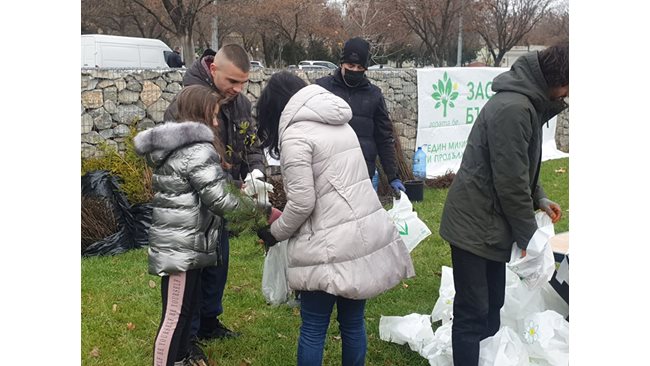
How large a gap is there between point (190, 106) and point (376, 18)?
2938 centimetres

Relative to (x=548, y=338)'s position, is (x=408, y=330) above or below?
below

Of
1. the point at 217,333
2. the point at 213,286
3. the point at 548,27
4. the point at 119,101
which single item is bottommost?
the point at 217,333

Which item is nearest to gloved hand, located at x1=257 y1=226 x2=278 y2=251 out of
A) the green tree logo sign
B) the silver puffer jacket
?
the silver puffer jacket

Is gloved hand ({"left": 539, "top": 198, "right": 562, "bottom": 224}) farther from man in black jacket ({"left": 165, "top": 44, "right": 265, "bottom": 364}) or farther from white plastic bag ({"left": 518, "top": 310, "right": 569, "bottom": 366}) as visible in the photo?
man in black jacket ({"left": 165, "top": 44, "right": 265, "bottom": 364})

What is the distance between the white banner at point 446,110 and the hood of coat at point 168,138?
23.7 ft

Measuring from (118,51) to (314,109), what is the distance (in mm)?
17933

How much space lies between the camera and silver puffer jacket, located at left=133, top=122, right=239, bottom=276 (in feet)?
9.36

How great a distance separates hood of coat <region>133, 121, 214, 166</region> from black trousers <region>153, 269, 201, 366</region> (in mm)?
568

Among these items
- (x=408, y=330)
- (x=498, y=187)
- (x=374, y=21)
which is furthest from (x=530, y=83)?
(x=374, y=21)

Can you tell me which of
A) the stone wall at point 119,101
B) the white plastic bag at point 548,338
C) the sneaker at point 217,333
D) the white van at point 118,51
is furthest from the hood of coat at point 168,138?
the white van at point 118,51

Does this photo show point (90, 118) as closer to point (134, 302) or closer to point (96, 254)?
point (96, 254)

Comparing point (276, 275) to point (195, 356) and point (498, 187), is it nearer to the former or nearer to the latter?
point (195, 356)

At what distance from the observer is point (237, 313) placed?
4.52 meters

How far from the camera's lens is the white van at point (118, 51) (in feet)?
60.6
